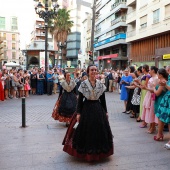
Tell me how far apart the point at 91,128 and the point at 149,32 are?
2675cm

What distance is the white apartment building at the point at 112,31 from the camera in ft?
129

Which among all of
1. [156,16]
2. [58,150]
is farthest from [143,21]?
[58,150]

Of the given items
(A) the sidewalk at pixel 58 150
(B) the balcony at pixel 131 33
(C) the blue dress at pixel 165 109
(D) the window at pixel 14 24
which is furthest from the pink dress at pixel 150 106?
(D) the window at pixel 14 24

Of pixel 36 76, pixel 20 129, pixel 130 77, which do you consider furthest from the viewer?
pixel 36 76

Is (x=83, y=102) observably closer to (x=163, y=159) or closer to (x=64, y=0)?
(x=163, y=159)

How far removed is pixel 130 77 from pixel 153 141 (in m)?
4.31

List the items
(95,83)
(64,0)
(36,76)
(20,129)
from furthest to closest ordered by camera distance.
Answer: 1. (64,0)
2. (36,76)
3. (20,129)
4. (95,83)

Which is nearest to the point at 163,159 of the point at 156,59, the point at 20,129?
the point at 20,129

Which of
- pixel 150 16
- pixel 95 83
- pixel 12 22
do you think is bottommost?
pixel 95 83

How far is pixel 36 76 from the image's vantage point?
17.6 meters

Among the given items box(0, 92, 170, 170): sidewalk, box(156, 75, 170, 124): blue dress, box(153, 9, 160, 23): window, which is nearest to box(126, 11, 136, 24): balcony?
box(153, 9, 160, 23): window

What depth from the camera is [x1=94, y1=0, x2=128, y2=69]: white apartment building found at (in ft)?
129

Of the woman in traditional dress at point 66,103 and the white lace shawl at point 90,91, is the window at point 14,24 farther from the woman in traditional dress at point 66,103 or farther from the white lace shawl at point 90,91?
the white lace shawl at point 90,91

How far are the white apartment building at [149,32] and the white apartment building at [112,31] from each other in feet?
10.4
